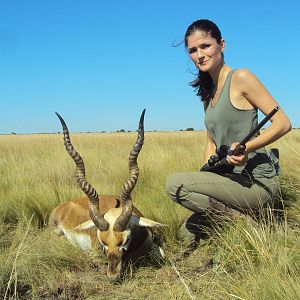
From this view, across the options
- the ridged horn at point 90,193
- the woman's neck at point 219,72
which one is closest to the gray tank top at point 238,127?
the woman's neck at point 219,72

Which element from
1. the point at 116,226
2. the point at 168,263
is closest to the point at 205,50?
the point at 116,226

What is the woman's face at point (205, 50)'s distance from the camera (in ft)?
16.4

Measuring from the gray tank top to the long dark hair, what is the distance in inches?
16.3

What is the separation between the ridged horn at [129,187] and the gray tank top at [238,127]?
839mm

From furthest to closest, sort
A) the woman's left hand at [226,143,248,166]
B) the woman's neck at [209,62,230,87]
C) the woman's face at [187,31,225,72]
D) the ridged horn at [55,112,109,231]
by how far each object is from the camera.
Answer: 1. the woman's neck at [209,62,230,87]
2. the woman's face at [187,31,225,72]
3. the ridged horn at [55,112,109,231]
4. the woman's left hand at [226,143,248,166]

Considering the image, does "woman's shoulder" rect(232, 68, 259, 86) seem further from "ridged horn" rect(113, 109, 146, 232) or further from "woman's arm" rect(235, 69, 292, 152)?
"ridged horn" rect(113, 109, 146, 232)

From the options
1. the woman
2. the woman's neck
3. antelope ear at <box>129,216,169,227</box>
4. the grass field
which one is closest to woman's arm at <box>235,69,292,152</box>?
the woman

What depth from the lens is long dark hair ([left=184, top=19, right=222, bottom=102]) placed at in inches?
197

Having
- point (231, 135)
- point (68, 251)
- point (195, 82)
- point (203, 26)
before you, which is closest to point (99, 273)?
point (68, 251)

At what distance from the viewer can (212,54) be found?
5039 mm

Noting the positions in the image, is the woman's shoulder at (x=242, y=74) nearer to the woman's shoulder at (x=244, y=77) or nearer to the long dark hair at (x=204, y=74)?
the woman's shoulder at (x=244, y=77)

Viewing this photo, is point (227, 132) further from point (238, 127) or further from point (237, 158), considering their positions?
point (237, 158)

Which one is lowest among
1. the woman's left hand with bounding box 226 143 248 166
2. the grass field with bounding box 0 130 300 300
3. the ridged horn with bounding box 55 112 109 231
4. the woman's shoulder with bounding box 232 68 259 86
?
the grass field with bounding box 0 130 300 300

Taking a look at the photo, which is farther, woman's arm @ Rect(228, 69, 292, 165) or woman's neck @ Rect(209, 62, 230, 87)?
woman's neck @ Rect(209, 62, 230, 87)
